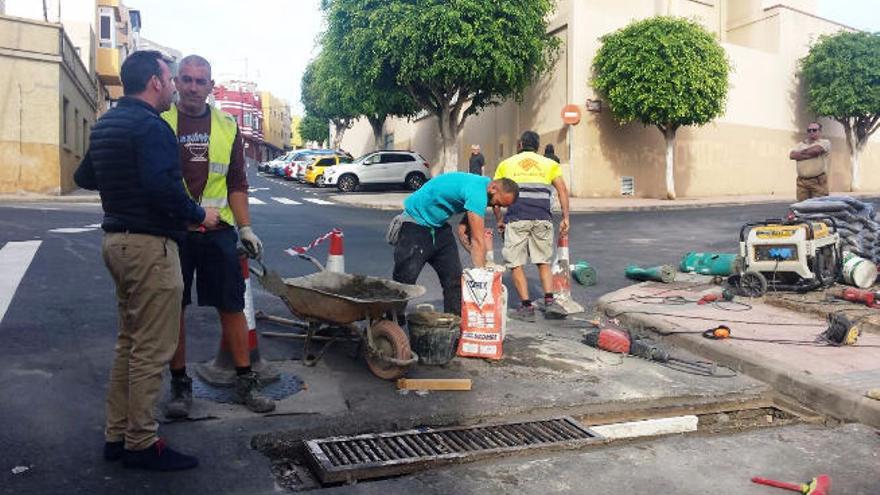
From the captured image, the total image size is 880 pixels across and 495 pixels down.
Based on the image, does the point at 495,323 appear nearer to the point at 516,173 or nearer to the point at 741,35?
the point at 516,173

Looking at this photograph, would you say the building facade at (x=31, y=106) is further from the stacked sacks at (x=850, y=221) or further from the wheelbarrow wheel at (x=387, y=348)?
the stacked sacks at (x=850, y=221)

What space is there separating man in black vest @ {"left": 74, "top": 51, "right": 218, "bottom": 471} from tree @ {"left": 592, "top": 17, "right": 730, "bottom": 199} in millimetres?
22161

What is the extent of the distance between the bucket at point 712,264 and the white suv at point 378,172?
1958 centimetres

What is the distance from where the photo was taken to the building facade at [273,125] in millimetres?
98688

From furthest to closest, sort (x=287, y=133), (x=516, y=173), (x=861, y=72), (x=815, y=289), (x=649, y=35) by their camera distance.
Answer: (x=287, y=133) < (x=861, y=72) < (x=649, y=35) < (x=815, y=289) < (x=516, y=173)

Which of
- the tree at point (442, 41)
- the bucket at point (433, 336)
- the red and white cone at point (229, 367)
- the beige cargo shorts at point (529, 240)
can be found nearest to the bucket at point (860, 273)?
the beige cargo shorts at point (529, 240)

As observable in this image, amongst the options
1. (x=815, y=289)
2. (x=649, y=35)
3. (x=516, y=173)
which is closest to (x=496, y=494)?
(x=516, y=173)

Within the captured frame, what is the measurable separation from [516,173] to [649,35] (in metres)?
18.8

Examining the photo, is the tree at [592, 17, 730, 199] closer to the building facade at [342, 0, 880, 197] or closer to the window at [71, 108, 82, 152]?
the building facade at [342, 0, 880, 197]

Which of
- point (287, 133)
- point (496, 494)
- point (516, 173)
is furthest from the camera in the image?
point (287, 133)

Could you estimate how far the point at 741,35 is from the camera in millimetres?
33688

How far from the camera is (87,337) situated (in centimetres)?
591

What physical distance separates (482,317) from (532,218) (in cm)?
217

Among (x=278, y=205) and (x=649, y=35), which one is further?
(x=649, y=35)
